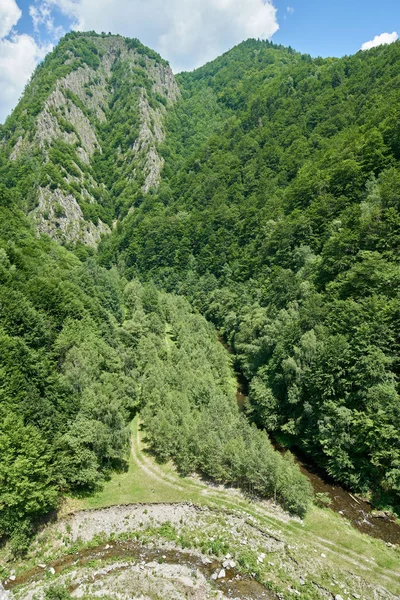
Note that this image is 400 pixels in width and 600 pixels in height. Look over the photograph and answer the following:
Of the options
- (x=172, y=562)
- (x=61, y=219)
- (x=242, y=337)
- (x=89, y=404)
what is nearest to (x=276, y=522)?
(x=172, y=562)

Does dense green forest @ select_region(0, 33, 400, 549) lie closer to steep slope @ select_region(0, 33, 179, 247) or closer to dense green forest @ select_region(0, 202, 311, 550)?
dense green forest @ select_region(0, 202, 311, 550)

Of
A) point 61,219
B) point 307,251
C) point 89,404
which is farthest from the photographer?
point 61,219

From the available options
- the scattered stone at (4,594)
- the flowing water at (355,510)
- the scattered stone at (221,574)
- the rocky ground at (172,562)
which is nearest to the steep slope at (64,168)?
the rocky ground at (172,562)

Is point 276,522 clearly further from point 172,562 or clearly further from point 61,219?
point 61,219

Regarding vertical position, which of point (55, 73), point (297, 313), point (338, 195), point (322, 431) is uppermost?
point (55, 73)

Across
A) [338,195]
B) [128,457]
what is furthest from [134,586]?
[338,195]

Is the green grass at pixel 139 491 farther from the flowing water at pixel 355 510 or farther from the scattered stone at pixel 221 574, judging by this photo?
the flowing water at pixel 355 510

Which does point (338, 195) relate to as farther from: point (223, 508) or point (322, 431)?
point (223, 508)

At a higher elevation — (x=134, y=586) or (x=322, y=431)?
(x=322, y=431)
